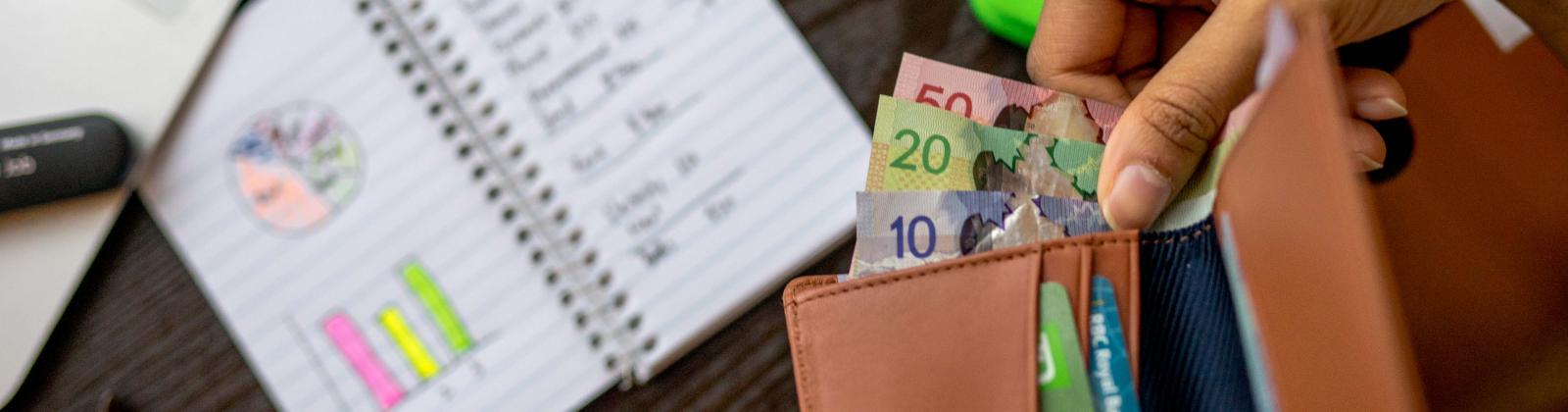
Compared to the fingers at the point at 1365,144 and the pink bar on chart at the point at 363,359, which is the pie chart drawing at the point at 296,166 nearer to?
the pink bar on chart at the point at 363,359

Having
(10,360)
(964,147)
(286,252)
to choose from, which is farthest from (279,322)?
(964,147)

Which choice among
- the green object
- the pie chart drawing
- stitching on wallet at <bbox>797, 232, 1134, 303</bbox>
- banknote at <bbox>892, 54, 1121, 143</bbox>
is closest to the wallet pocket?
stitching on wallet at <bbox>797, 232, 1134, 303</bbox>

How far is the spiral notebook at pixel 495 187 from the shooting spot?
493 mm

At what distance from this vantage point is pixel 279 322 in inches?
19.9

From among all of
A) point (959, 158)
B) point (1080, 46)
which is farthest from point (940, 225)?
point (1080, 46)

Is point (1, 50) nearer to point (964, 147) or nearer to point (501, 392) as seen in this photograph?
point (501, 392)

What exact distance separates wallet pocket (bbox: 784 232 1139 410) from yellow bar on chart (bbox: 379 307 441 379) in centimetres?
30

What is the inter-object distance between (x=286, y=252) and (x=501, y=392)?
16cm

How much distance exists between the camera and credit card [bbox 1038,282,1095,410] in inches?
10.7

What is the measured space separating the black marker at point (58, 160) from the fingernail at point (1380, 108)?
26.5 inches

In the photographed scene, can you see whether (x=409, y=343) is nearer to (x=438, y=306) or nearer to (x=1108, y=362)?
(x=438, y=306)

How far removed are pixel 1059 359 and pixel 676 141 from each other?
0.96 ft

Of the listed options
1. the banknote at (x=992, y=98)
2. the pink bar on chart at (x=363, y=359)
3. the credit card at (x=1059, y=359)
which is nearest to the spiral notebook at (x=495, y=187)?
the pink bar on chart at (x=363, y=359)

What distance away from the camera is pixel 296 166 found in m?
0.52
